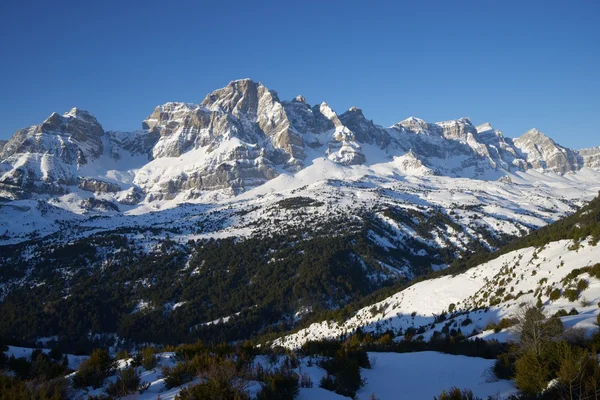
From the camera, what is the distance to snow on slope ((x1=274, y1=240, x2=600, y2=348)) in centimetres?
2241

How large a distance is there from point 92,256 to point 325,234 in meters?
92.6

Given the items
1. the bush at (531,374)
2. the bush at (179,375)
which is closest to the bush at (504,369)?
the bush at (531,374)

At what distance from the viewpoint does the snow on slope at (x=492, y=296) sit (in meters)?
22.4

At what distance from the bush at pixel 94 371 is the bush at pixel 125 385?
1218mm

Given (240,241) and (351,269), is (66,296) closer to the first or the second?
(240,241)

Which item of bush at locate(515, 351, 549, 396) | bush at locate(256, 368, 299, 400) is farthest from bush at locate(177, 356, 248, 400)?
bush at locate(515, 351, 549, 396)

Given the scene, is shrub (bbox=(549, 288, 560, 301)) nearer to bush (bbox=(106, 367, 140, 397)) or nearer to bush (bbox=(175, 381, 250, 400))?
Result: bush (bbox=(175, 381, 250, 400))

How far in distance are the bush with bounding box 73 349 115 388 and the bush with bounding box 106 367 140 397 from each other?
3.99 feet

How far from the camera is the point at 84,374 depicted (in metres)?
13.3

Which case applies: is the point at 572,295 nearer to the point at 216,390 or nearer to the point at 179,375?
the point at 216,390

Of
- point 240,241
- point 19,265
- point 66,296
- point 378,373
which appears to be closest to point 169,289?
point 66,296

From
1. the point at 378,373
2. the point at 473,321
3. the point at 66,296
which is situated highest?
the point at 66,296

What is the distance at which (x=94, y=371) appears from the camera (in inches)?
537

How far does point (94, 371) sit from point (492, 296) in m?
33.9
